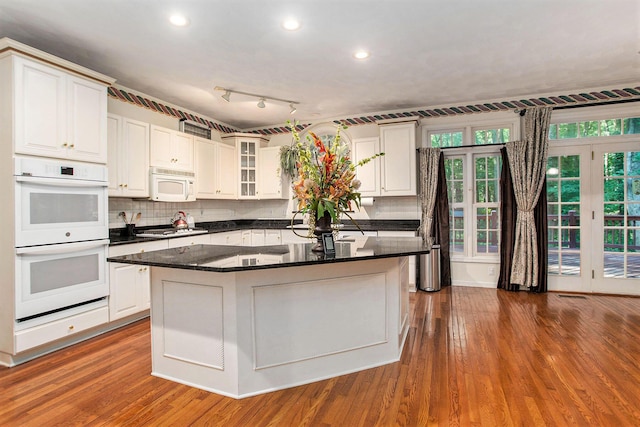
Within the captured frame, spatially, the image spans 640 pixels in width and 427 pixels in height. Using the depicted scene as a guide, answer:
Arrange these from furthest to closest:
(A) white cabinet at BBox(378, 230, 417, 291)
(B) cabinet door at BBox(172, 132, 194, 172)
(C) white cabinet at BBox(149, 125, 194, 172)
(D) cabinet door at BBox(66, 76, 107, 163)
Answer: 1. (A) white cabinet at BBox(378, 230, 417, 291)
2. (B) cabinet door at BBox(172, 132, 194, 172)
3. (C) white cabinet at BBox(149, 125, 194, 172)
4. (D) cabinet door at BBox(66, 76, 107, 163)

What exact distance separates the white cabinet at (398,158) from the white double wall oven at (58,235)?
11.9ft

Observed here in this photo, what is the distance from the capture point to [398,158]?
525 centimetres

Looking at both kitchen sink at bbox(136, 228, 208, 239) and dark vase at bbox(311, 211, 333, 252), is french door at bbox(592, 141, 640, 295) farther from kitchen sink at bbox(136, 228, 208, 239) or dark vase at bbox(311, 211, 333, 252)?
kitchen sink at bbox(136, 228, 208, 239)

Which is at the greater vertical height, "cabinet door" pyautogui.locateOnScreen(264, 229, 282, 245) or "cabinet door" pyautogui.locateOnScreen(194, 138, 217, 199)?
"cabinet door" pyautogui.locateOnScreen(194, 138, 217, 199)

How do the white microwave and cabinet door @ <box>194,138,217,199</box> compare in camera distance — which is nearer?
the white microwave

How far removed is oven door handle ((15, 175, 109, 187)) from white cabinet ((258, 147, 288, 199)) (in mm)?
2902

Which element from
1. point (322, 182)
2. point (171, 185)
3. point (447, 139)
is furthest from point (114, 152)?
point (447, 139)

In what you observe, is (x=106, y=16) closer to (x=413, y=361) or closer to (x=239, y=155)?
(x=239, y=155)

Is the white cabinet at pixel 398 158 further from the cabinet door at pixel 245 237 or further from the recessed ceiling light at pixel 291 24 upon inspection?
the recessed ceiling light at pixel 291 24

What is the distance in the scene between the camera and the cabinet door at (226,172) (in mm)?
5582

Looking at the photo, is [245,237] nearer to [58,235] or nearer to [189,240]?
[189,240]

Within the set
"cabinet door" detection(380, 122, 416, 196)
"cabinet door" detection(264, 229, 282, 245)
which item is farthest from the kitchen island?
"cabinet door" detection(264, 229, 282, 245)

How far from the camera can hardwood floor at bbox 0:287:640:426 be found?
203 centimetres

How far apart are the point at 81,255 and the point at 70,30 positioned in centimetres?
193
